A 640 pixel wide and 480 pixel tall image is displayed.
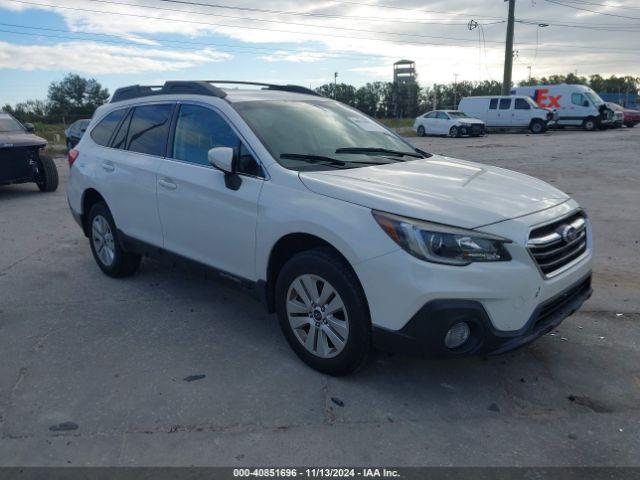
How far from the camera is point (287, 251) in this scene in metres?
3.75

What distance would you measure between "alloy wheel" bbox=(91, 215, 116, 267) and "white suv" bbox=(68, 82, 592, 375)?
38cm

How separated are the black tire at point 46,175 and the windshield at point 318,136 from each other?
8.63 meters

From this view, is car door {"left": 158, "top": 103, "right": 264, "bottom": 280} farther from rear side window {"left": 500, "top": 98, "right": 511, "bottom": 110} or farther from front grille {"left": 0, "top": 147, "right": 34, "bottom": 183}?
rear side window {"left": 500, "top": 98, "right": 511, "bottom": 110}

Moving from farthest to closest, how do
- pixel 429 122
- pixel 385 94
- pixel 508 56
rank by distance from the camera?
pixel 385 94
pixel 508 56
pixel 429 122

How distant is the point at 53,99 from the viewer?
7431cm

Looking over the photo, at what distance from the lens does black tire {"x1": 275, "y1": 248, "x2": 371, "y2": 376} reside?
3.26m

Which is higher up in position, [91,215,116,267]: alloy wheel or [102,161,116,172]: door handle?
[102,161,116,172]: door handle

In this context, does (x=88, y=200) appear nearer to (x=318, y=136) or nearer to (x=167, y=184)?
(x=167, y=184)

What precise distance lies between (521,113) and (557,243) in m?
30.2

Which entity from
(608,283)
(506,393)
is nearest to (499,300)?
(506,393)

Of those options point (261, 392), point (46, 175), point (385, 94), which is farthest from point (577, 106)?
point (385, 94)

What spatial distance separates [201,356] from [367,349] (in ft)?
4.18

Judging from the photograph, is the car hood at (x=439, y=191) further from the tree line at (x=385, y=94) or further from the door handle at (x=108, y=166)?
the tree line at (x=385, y=94)

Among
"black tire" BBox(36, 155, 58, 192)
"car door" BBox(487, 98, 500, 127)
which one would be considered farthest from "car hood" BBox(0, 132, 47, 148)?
"car door" BBox(487, 98, 500, 127)
